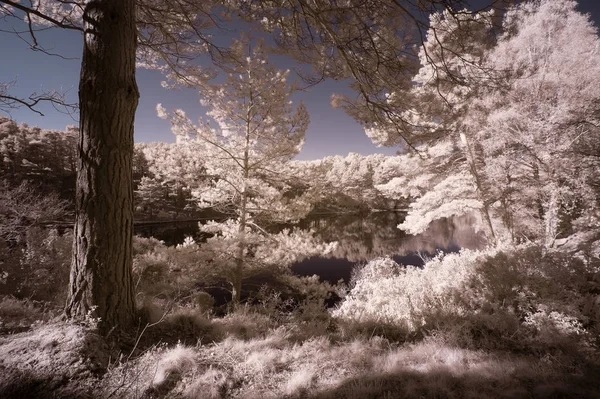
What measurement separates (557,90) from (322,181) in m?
7.92

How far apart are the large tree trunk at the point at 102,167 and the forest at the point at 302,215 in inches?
0.7

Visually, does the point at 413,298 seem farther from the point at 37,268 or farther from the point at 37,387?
the point at 37,268

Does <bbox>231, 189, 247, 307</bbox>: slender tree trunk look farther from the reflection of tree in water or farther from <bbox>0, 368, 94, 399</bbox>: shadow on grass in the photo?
the reflection of tree in water

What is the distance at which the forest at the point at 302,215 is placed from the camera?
7.89ft

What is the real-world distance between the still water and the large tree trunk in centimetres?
1280

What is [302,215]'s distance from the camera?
304 inches

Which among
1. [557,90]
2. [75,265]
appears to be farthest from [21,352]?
[557,90]

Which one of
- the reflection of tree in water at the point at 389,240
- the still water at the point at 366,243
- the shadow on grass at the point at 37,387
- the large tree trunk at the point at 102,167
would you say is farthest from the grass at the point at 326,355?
the reflection of tree in water at the point at 389,240

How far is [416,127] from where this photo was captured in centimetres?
361

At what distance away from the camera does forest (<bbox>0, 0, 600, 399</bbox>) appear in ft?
7.89

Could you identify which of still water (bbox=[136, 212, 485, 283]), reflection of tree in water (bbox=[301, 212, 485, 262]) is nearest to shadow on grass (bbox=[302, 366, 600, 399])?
still water (bbox=[136, 212, 485, 283])

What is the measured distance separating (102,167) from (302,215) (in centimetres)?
565

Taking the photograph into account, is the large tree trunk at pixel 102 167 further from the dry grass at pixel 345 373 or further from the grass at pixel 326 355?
the dry grass at pixel 345 373

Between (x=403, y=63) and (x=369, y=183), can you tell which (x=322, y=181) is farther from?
(x=369, y=183)
